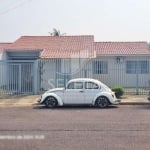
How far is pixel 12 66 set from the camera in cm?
2831

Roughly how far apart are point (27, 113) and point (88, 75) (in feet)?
42.4

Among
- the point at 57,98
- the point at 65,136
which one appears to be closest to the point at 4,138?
the point at 65,136

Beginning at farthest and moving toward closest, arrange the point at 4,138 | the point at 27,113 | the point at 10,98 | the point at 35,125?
1. the point at 10,98
2. the point at 27,113
3. the point at 35,125
4. the point at 4,138

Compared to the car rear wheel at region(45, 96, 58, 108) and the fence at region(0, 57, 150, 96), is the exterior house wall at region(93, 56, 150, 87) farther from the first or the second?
the car rear wheel at region(45, 96, 58, 108)

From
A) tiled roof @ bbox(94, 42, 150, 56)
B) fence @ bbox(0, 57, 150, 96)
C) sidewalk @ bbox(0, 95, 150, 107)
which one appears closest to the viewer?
sidewalk @ bbox(0, 95, 150, 107)

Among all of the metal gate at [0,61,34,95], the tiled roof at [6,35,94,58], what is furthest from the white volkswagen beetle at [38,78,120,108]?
the tiled roof at [6,35,94,58]

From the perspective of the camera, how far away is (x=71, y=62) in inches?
1262

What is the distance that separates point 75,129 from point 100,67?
2024 cm

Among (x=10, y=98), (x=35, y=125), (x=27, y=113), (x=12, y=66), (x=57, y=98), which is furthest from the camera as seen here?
(x=12, y=66)

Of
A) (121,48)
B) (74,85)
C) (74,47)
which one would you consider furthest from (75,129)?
(121,48)

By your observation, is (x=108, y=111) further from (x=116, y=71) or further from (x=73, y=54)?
(x=73, y=54)

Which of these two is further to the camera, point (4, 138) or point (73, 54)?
point (73, 54)

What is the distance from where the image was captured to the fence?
27312 millimetres

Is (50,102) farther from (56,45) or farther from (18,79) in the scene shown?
(56,45)
